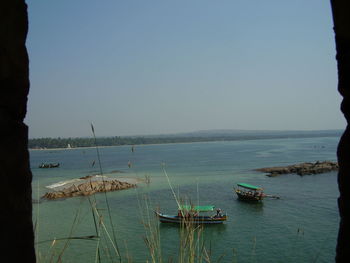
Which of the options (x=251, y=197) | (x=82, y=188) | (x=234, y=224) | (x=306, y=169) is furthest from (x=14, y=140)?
(x=306, y=169)

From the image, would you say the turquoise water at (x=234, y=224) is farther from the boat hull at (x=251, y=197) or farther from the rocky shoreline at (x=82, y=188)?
the rocky shoreline at (x=82, y=188)

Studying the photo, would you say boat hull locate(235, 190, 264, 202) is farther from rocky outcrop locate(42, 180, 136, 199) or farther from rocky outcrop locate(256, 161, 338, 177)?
rocky outcrop locate(256, 161, 338, 177)

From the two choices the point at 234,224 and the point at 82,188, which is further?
the point at 82,188

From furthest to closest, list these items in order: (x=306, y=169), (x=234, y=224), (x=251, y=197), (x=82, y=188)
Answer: (x=306, y=169) → (x=82, y=188) → (x=251, y=197) → (x=234, y=224)

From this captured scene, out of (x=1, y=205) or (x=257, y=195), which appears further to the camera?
(x=257, y=195)

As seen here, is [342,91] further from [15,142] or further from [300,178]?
[300,178]

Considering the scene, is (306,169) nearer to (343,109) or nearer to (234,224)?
(234,224)

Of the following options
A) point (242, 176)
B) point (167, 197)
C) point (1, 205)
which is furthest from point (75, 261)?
point (242, 176)

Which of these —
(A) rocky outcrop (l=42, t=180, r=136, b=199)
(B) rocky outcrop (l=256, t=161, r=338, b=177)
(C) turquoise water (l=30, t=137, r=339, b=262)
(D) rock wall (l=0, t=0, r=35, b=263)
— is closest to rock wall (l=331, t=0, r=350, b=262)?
(D) rock wall (l=0, t=0, r=35, b=263)

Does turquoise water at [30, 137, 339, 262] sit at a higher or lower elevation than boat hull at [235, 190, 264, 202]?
lower

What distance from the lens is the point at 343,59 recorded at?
53.5 inches

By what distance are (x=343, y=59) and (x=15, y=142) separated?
4.47ft

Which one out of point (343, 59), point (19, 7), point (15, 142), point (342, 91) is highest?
point (19, 7)

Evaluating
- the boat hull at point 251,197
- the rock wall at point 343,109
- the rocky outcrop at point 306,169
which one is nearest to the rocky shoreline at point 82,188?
the boat hull at point 251,197
